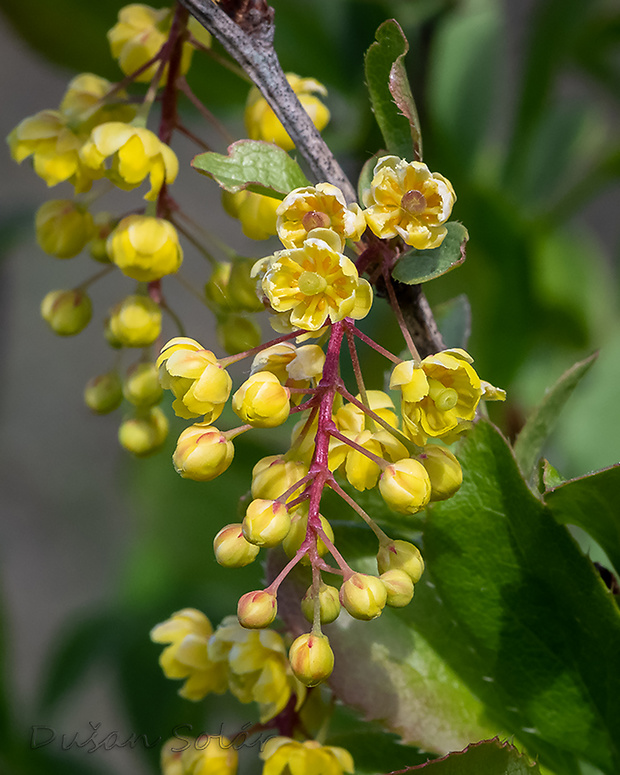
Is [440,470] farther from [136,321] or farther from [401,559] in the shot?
[136,321]

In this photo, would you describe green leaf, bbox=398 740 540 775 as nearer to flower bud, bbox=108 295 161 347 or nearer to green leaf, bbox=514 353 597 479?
green leaf, bbox=514 353 597 479

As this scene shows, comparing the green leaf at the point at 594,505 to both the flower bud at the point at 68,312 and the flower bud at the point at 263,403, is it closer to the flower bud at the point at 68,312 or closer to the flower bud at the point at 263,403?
the flower bud at the point at 263,403

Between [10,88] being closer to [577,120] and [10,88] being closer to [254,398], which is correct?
[577,120]

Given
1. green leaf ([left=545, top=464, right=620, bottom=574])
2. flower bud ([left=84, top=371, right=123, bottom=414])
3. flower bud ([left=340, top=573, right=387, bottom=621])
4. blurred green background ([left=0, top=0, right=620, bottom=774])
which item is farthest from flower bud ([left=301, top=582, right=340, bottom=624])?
blurred green background ([left=0, top=0, right=620, bottom=774])

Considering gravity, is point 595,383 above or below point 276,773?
below

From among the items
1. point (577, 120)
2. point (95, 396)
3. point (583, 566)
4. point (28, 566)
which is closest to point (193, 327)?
point (28, 566)

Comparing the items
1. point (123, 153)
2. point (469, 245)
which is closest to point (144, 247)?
point (123, 153)
